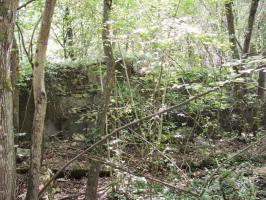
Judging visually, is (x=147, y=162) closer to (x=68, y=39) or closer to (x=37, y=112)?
(x=37, y=112)

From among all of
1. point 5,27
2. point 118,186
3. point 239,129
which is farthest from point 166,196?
point 239,129

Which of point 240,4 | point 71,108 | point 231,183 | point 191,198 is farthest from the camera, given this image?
point 240,4

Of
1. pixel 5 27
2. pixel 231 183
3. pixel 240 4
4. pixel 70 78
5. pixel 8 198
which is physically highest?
pixel 240 4

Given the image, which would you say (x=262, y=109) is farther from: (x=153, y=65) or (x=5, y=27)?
(x=5, y=27)

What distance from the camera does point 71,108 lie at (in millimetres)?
8234

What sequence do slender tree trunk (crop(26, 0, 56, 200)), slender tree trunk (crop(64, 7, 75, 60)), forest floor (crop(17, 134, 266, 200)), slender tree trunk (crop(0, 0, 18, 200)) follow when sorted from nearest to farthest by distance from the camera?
1. slender tree trunk (crop(0, 0, 18, 200))
2. slender tree trunk (crop(26, 0, 56, 200))
3. forest floor (crop(17, 134, 266, 200))
4. slender tree trunk (crop(64, 7, 75, 60))

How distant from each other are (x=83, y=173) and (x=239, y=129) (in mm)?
4490

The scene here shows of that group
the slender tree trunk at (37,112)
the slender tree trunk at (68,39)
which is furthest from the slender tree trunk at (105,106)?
the slender tree trunk at (68,39)

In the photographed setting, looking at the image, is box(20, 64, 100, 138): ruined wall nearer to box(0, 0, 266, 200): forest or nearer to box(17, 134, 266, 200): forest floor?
box(0, 0, 266, 200): forest

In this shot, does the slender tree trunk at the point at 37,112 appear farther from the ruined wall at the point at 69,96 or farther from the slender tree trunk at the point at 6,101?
the ruined wall at the point at 69,96

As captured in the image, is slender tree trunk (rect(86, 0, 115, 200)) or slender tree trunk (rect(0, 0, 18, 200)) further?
slender tree trunk (rect(86, 0, 115, 200))

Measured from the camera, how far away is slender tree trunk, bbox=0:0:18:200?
2818 mm

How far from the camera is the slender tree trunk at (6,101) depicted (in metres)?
2.82

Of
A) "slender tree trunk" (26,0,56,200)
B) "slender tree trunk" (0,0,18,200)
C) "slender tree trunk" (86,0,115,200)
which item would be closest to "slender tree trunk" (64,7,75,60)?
"slender tree trunk" (86,0,115,200)
